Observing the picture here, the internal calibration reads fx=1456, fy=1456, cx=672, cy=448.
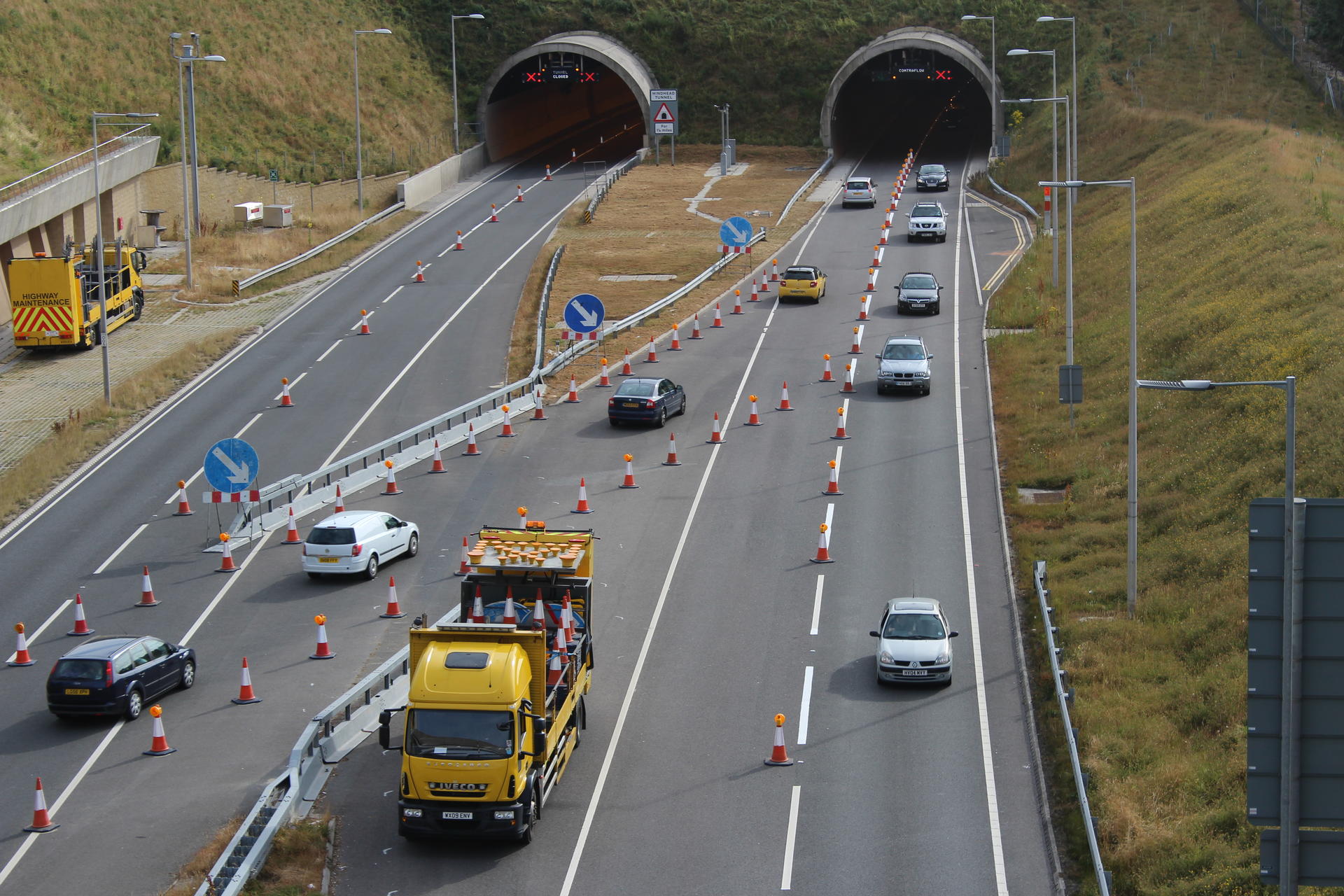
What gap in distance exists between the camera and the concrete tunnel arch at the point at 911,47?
82.8 metres

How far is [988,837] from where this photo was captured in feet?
63.4

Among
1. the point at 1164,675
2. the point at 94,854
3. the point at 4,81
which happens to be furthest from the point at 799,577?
the point at 4,81

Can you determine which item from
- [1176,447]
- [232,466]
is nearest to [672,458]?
[232,466]

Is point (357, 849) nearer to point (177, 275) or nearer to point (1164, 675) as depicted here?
point (1164, 675)

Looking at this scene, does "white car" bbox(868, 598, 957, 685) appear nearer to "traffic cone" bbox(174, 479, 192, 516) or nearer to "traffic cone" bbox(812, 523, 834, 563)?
"traffic cone" bbox(812, 523, 834, 563)

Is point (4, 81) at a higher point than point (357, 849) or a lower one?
higher

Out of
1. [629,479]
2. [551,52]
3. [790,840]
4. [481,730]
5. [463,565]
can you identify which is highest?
[551,52]

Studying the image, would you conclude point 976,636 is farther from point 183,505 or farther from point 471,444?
point 183,505

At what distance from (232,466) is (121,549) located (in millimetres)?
3863

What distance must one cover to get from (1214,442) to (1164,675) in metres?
10.2

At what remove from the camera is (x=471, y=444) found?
122 ft

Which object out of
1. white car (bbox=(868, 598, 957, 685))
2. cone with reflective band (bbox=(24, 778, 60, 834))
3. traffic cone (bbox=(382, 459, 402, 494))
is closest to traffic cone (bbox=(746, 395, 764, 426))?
traffic cone (bbox=(382, 459, 402, 494))

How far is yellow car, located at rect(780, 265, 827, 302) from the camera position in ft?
166

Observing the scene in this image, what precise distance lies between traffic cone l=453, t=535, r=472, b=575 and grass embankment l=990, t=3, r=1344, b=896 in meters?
9.36
